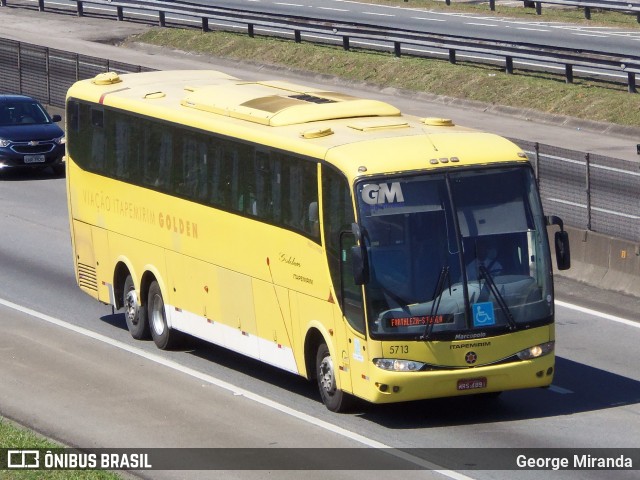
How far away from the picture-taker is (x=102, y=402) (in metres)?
14.7

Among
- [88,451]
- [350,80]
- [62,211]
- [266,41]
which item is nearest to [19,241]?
[62,211]

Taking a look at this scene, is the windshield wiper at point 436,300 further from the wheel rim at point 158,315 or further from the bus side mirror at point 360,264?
the wheel rim at point 158,315

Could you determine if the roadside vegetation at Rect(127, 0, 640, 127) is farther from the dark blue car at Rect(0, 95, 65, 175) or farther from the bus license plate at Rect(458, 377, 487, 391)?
the bus license plate at Rect(458, 377, 487, 391)

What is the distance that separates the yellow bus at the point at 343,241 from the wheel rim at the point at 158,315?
4cm

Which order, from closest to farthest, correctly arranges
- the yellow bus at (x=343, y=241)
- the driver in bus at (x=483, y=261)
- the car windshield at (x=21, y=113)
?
the yellow bus at (x=343, y=241) → the driver in bus at (x=483, y=261) → the car windshield at (x=21, y=113)

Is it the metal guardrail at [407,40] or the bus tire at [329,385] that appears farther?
the metal guardrail at [407,40]

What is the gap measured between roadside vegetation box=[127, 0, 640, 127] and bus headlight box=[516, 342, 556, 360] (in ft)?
72.3

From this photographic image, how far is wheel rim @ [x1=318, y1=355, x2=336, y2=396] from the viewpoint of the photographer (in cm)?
A: 1424

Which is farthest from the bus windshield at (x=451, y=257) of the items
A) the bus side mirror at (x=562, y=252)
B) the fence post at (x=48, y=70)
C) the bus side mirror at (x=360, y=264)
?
the fence post at (x=48, y=70)

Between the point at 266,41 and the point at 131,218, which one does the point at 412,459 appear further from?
the point at 266,41

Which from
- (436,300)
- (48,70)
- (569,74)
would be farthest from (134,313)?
(569,74)

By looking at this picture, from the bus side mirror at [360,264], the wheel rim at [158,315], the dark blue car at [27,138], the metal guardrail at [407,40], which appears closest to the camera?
the bus side mirror at [360,264]

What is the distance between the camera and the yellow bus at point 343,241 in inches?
530

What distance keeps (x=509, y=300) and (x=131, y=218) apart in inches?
243
